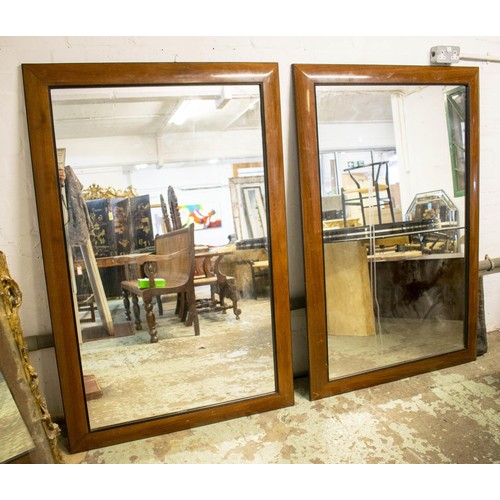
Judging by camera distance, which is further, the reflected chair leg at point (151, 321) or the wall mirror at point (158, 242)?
the reflected chair leg at point (151, 321)

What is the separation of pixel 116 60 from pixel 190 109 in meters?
0.39

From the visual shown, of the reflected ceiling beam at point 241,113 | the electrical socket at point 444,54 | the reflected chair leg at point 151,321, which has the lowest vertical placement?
the reflected chair leg at point 151,321

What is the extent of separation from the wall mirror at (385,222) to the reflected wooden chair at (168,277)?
602 mm

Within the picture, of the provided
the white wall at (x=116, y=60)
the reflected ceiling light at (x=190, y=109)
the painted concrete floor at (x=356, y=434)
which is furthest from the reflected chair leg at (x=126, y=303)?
the reflected ceiling light at (x=190, y=109)

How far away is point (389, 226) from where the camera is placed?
86.6 inches

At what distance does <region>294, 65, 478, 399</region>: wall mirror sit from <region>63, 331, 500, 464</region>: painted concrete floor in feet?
0.57

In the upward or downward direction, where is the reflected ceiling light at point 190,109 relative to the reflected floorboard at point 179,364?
upward

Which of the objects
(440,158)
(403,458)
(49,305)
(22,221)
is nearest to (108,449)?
(49,305)

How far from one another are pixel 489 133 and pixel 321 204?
138 cm

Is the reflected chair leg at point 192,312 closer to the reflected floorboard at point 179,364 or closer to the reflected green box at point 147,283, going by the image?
the reflected floorboard at point 179,364

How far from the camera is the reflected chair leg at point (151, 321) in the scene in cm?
189

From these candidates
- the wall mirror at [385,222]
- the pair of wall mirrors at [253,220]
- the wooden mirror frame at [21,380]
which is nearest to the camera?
the wooden mirror frame at [21,380]

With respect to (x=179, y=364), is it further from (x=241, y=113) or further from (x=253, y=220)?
(x=241, y=113)

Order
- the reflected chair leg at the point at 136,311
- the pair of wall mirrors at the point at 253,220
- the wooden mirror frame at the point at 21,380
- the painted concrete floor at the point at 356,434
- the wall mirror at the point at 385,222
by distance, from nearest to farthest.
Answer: the wooden mirror frame at the point at 21,380, the painted concrete floor at the point at 356,434, the pair of wall mirrors at the point at 253,220, the reflected chair leg at the point at 136,311, the wall mirror at the point at 385,222
